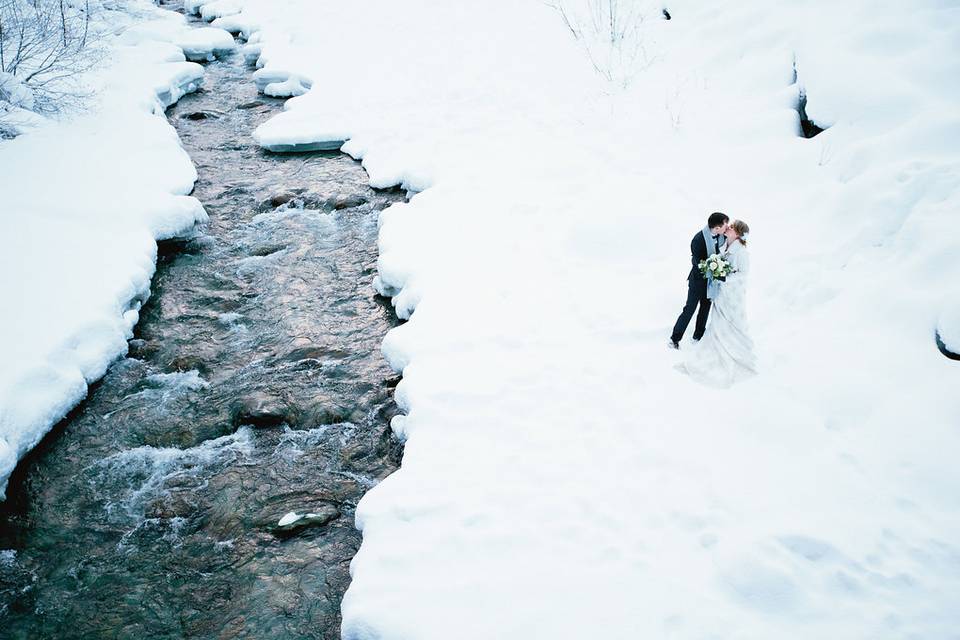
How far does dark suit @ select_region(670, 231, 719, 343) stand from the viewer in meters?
5.75

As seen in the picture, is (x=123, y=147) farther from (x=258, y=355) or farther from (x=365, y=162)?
(x=258, y=355)

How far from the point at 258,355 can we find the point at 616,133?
7449mm

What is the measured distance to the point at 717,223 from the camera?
18.4 ft

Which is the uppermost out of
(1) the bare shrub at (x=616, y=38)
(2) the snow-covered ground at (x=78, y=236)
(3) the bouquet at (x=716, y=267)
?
(1) the bare shrub at (x=616, y=38)

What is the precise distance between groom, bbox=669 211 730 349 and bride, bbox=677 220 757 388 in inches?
4.4

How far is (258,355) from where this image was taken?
24.4 feet

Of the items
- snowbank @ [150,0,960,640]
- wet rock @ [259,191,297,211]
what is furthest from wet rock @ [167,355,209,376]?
wet rock @ [259,191,297,211]

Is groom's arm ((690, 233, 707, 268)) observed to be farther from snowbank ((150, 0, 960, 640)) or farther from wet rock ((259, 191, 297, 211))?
wet rock ((259, 191, 297, 211))

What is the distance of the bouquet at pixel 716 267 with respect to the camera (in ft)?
18.2

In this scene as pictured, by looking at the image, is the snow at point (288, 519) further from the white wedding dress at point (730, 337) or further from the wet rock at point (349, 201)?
the wet rock at point (349, 201)

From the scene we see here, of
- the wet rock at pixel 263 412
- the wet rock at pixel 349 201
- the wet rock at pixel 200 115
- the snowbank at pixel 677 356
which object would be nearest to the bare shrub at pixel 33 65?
the wet rock at pixel 200 115

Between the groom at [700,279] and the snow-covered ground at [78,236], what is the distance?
6.73m

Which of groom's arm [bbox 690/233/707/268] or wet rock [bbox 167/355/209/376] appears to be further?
wet rock [bbox 167/355/209/376]

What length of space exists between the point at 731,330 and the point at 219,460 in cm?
537
